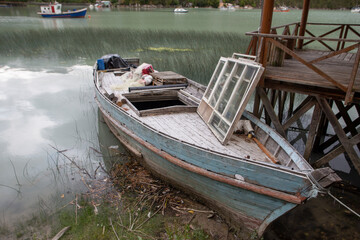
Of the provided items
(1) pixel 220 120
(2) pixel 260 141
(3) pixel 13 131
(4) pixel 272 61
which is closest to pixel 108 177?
(1) pixel 220 120

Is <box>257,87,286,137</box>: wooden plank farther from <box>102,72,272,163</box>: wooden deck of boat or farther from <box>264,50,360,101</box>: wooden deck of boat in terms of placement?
<box>102,72,272,163</box>: wooden deck of boat

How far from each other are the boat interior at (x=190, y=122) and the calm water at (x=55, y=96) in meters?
1.70

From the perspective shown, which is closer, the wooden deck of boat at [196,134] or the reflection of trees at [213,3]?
the wooden deck of boat at [196,134]

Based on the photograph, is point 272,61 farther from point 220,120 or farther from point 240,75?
point 220,120

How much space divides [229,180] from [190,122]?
2.09 meters

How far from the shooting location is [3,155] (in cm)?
698

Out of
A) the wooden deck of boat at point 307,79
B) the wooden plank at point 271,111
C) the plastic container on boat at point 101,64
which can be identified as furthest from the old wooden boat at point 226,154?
the plastic container on boat at point 101,64

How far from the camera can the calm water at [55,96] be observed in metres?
5.88

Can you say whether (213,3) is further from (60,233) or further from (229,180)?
(60,233)

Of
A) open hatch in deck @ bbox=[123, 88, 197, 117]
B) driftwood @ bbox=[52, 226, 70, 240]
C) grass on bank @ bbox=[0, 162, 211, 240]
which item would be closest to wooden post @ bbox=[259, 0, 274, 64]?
open hatch in deck @ bbox=[123, 88, 197, 117]

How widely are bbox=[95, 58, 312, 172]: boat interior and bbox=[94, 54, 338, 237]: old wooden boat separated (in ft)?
→ 0.06

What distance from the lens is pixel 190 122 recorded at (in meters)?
5.82

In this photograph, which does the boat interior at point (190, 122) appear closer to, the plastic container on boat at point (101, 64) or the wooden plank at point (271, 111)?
the wooden plank at point (271, 111)

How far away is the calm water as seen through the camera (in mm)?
5879
